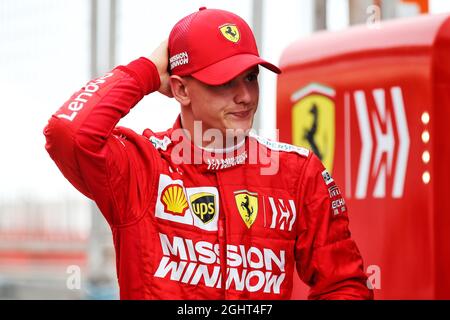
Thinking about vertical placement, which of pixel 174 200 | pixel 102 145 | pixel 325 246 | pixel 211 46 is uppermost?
pixel 211 46

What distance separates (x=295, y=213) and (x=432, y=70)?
927mm

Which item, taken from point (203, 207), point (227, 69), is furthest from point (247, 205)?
point (227, 69)

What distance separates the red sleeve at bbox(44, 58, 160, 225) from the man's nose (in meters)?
0.24

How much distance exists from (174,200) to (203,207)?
0.24 ft

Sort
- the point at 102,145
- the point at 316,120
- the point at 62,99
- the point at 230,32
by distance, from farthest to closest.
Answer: the point at 62,99 → the point at 316,120 → the point at 230,32 → the point at 102,145

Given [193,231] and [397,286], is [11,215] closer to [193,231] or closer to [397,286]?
[397,286]

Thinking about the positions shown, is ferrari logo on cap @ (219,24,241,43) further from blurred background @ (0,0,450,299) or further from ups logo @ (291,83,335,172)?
blurred background @ (0,0,450,299)

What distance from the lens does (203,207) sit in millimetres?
2377

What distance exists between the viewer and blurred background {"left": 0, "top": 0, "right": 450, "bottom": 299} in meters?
5.88

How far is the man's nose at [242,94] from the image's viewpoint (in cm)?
237

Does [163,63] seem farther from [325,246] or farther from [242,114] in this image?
[325,246]

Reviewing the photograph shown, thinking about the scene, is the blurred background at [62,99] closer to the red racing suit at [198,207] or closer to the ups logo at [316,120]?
the ups logo at [316,120]

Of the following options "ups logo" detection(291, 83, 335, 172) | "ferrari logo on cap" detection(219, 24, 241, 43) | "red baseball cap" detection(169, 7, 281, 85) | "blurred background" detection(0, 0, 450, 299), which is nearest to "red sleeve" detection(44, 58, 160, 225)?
"red baseball cap" detection(169, 7, 281, 85)
